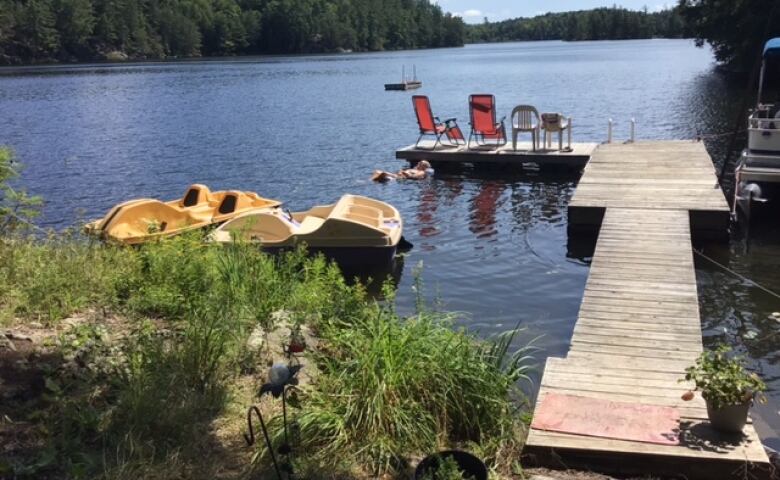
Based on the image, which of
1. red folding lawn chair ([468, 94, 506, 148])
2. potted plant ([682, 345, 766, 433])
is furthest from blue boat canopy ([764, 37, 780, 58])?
potted plant ([682, 345, 766, 433])

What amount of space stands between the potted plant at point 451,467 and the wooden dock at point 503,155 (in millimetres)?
14171

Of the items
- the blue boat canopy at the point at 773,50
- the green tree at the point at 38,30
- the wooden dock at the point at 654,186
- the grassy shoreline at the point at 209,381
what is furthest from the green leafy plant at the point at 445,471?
the green tree at the point at 38,30

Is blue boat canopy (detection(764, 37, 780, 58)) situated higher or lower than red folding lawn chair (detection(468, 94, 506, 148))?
higher

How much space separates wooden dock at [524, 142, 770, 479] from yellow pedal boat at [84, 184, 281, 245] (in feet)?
18.0

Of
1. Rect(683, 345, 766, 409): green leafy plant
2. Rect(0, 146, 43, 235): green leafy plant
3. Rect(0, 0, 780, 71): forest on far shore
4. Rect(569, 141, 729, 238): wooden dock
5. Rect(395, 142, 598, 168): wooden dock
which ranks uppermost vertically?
Rect(0, 0, 780, 71): forest on far shore

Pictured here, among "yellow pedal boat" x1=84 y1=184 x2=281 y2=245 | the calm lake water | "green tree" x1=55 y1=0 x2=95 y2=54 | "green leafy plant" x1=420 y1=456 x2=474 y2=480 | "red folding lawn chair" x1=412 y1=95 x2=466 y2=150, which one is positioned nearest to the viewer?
"green leafy plant" x1=420 y1=456 x2=474 y2=480

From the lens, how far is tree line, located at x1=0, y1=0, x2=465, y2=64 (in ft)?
341

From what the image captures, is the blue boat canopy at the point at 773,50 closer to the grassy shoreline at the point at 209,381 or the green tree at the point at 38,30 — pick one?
the grassy shoreline at the point at 209,381

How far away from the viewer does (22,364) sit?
14.0 feet

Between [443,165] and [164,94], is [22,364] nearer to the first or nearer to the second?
[443,165]

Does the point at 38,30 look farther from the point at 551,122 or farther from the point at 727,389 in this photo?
the point at 727,389

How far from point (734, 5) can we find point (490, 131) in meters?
29.6

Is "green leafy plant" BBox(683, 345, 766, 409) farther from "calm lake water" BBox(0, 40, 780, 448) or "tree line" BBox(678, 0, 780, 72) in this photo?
"tree line" BBox(678, 0, 780, 72)

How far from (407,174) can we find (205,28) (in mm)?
121620
